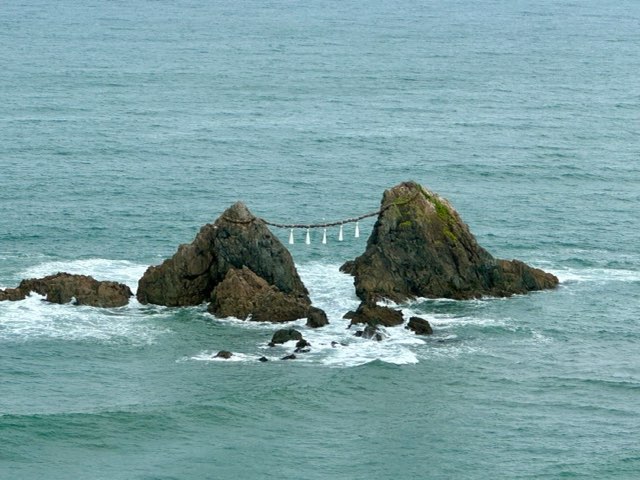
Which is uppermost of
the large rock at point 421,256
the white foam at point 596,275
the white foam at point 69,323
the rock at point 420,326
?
the large rock at point 421,256

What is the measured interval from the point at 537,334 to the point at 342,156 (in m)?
51.6

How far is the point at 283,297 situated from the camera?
87688 millimetres

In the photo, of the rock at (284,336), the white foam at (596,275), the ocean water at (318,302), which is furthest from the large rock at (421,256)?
the rock at (284,336)

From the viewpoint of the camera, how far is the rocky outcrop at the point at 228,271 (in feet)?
288

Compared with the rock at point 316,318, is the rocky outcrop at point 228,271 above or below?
above

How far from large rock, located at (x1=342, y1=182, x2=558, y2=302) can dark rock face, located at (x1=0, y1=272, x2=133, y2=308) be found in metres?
15.5

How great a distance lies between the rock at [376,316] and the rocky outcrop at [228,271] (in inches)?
135

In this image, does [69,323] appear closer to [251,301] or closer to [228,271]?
[228,271]

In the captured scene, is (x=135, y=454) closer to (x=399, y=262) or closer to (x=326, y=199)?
(x=399, y=262)

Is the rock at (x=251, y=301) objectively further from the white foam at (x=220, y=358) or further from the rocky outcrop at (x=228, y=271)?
the white foam at (x=220, y=358)

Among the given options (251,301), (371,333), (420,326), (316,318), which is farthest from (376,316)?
(251,301)

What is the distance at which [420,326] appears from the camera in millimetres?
85125

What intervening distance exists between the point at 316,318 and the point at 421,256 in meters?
9.41

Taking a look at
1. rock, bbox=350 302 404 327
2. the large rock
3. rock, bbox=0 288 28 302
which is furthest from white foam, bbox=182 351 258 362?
rock, bbox=0 288 28 302
